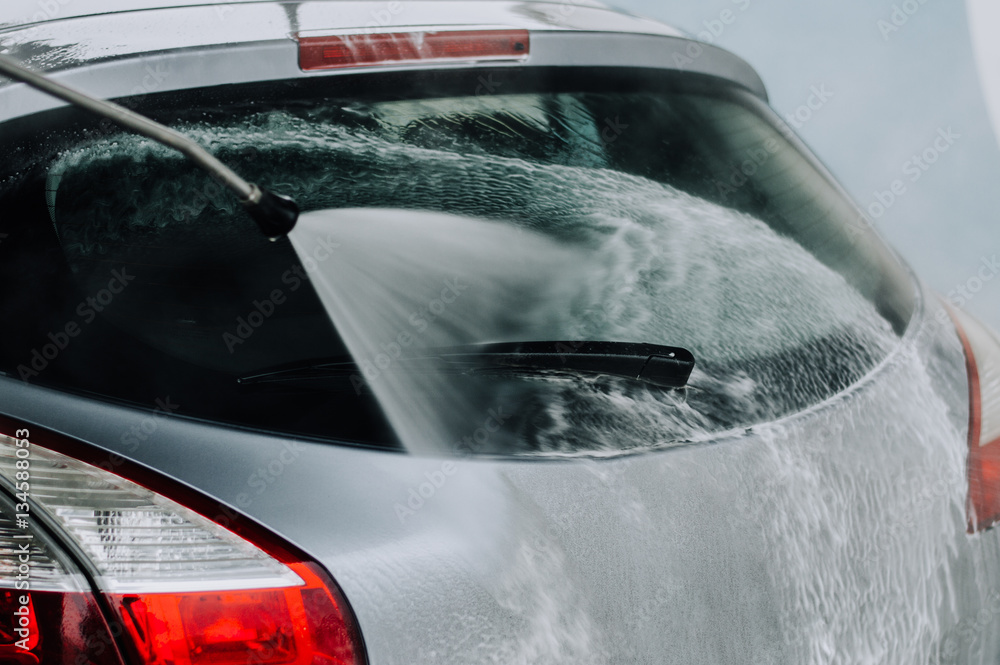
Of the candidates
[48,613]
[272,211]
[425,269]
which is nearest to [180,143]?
[272,211]

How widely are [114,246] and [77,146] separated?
0.18m

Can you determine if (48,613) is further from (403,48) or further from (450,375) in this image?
(403,48)

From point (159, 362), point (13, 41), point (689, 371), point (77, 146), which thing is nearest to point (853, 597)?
point (689, 371)

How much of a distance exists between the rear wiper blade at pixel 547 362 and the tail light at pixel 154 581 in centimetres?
24

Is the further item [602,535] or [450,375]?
[450,375]

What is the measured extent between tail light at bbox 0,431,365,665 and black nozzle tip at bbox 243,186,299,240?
0.32 m

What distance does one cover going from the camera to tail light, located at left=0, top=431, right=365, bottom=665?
0.90 metres

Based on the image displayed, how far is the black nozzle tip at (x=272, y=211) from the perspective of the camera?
0.90 meters

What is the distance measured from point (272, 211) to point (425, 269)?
0.32m

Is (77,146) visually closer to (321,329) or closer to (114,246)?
(114,246)

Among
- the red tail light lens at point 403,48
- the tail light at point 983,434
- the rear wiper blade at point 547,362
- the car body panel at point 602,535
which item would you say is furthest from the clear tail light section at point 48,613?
the tail light at point 983,434

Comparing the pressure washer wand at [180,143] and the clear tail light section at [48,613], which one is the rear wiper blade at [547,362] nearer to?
the pressure washer wand at [180,143]

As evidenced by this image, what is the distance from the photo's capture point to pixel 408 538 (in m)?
0.94

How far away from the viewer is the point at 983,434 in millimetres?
1488
